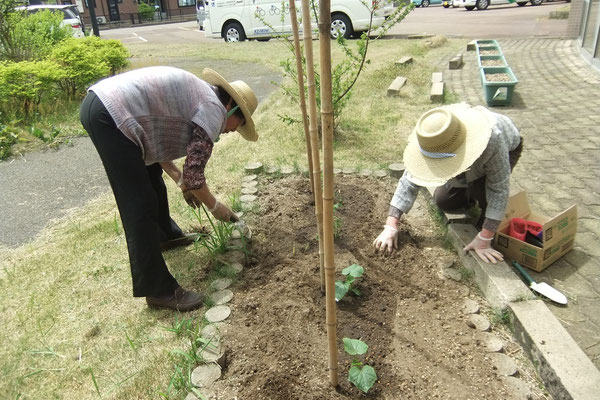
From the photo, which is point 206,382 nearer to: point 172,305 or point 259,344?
point 259,344

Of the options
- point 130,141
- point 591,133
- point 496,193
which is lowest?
point 591,133

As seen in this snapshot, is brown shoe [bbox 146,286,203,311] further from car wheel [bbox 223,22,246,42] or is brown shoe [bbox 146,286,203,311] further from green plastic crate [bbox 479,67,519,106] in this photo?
car wheel [bbox 223,22,246,42]

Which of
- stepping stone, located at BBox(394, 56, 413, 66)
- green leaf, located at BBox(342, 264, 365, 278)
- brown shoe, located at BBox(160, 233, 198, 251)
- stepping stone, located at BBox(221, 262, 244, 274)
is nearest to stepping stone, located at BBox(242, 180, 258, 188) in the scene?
brown shoe, located at BBox(160, 233, 198, 251)

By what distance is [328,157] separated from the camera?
1.48m

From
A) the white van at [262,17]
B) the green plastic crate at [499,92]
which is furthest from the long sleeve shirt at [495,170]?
the white van at [262,17]

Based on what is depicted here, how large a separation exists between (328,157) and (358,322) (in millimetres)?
1080

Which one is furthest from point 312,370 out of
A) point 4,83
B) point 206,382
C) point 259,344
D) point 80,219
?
point 4,83

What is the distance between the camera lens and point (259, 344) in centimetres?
212

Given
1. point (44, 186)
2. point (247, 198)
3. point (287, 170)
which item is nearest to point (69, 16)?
point (44, 186)

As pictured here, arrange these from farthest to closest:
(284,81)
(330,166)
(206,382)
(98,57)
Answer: (284,81) < (98,57) < (206,382) < (330,166)

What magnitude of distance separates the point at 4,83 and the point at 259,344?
5574mm

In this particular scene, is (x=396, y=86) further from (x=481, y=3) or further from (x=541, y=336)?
(x=481, y=3)

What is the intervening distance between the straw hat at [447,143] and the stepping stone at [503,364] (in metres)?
0.83

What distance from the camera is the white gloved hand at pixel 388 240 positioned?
271cm
